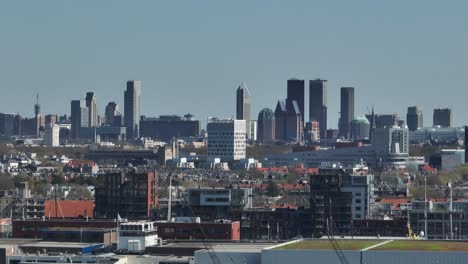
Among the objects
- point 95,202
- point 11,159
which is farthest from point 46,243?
point 11,159

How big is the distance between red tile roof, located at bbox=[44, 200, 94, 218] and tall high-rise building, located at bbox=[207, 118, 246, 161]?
291 ft

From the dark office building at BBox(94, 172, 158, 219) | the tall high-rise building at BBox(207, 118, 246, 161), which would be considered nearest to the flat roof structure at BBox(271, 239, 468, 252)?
the dark office building at BBox(94, 172, 158, 219)

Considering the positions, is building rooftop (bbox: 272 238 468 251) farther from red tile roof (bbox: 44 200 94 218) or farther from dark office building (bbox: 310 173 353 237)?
red tile roof (bbox: 44 200 94 218)

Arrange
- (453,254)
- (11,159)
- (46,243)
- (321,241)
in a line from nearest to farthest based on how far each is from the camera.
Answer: (453,254)
(321,241)
(46,243)
(11,159)

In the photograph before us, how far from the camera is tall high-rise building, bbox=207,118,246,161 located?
16775 cm

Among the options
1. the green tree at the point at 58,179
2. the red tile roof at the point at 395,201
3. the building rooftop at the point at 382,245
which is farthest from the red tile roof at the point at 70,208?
the building rooftop at the point at 382,245

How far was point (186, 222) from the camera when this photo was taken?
194 ft

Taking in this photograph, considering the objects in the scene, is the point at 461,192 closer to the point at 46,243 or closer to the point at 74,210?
the point at 74,210

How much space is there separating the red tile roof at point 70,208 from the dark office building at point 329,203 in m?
9.14

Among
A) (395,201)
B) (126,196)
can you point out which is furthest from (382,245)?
(395,201)

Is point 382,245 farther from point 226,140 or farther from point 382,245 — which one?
point 226,140

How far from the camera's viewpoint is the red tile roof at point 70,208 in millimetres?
73812

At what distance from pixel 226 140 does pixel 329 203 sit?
100 meters

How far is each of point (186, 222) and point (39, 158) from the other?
355 ft
